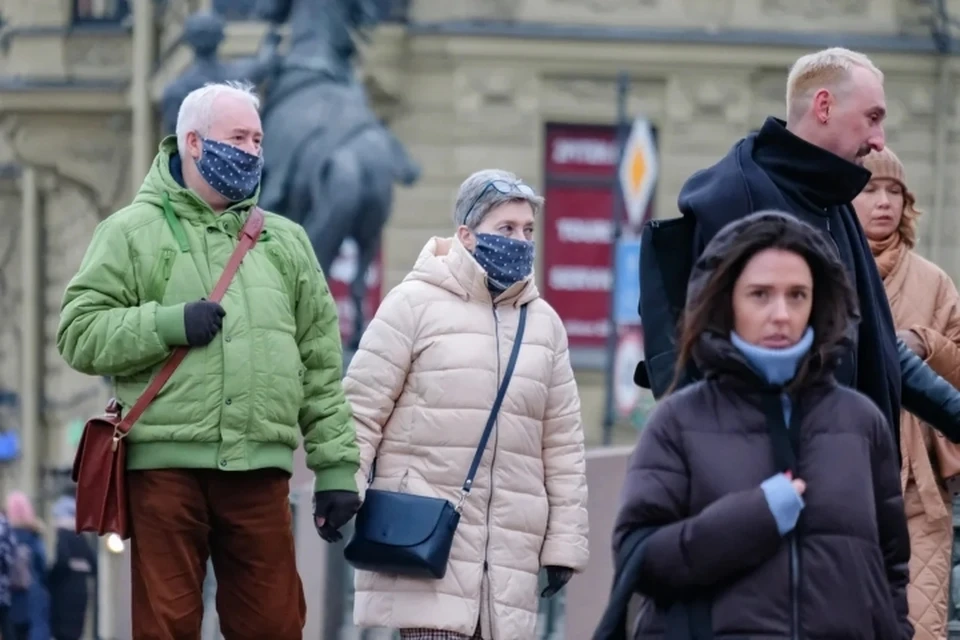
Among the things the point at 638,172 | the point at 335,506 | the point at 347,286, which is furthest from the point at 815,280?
the point at 347,286

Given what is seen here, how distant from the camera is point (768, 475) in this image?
6395mm

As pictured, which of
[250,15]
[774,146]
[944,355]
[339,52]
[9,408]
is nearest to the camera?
[774,146]

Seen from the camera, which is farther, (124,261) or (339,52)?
(339,52)

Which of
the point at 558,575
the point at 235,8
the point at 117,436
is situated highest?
the point at 235,8

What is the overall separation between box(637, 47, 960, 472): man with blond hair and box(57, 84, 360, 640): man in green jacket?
42.5 inches

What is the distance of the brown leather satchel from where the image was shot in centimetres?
820

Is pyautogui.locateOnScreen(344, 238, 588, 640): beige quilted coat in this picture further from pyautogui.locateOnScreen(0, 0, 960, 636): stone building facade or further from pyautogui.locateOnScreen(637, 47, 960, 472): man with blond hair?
pyautogui.locateOnScreen(0, 0, 960, 636): stone building facade

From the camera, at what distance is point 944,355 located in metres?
8.82

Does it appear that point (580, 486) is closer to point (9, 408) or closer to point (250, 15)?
point (250, 15)

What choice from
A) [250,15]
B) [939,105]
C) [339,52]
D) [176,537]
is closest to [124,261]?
[176,537]

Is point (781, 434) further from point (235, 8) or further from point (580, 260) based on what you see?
point (580, 260)

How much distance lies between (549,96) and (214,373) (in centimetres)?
2662

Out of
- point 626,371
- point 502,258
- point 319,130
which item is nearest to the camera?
point 502,258

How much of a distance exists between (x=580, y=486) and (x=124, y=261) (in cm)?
144
